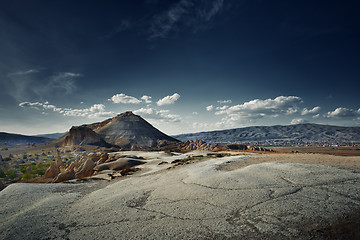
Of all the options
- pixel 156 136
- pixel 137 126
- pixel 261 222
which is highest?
pixel 137 126

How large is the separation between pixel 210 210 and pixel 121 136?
95.2m

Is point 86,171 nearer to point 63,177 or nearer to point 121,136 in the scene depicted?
point 63,177

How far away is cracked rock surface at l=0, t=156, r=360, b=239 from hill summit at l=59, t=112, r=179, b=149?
7199 centimetres

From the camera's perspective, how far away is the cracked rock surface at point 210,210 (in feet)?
16.5

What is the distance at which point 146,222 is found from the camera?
5.91 meters

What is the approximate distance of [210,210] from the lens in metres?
6.31

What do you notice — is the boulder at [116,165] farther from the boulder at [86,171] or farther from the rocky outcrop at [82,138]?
the rocky outcrop at [82,138]

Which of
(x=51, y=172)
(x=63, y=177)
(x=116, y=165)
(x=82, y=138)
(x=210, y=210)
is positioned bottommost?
(x=51, y=172)

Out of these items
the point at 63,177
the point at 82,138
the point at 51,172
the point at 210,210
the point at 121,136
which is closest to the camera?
the point at 210,210

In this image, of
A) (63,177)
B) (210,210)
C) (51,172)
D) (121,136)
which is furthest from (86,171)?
(121,136)

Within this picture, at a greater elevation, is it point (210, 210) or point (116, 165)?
point (210, 210)

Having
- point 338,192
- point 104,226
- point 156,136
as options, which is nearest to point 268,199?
point 338,192

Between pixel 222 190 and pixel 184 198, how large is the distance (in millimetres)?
1833

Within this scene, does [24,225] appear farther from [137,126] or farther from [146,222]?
[137,126]
